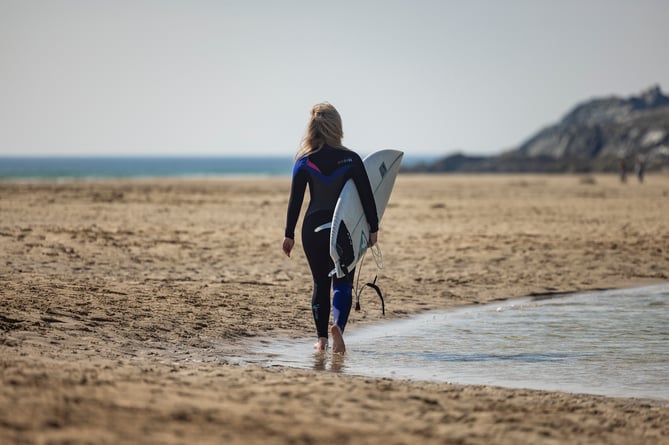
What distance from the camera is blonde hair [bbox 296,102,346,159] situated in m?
6.66

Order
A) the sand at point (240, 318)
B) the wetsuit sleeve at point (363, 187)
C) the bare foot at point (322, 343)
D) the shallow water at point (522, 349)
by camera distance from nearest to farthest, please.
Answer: the sand at point (240, 318) < the shallow water at point (522, 349) < the wetsuit sleeve at point (363, 187) < the bare foot at point (322, 343)

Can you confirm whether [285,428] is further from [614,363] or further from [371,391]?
[614,363]

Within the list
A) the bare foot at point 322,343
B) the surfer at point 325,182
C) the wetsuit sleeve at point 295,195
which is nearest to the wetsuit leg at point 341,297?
the surfer at point 325,182

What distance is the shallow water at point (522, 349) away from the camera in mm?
6195

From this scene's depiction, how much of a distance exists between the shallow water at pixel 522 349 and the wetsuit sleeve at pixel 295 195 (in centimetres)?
108

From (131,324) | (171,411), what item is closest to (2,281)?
(131,324)

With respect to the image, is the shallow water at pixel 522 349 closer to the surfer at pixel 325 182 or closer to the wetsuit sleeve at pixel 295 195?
the surfer at pixel 325 182

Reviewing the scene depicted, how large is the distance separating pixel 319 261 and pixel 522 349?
201 centimetres

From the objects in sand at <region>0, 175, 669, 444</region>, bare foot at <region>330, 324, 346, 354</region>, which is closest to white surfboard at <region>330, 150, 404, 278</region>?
bare foot at <region>330, 324, 346, 354</region>

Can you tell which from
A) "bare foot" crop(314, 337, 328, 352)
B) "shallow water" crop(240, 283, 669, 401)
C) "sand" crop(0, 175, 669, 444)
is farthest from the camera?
"bare foot" crop(314, 337, 328, 352)

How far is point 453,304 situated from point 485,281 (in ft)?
5.54

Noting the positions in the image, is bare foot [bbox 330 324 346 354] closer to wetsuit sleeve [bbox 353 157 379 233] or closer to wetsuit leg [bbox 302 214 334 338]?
wetsuit leg [bbox 302 214 334 338]

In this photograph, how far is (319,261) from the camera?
6.81m

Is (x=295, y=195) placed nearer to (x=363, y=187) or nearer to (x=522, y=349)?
(x=363, y=187)
